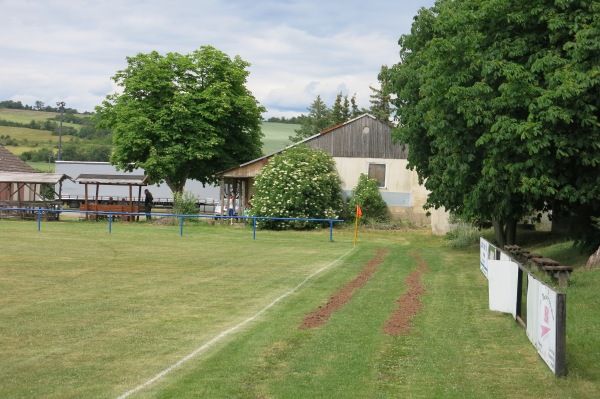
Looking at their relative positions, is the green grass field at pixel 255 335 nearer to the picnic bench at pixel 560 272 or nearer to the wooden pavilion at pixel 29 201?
the picnic bench at pixel 560 272

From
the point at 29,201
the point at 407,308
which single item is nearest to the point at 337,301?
the point at 407,308

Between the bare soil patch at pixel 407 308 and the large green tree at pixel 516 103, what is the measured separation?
151 inches

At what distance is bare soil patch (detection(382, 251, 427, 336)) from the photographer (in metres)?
13.8

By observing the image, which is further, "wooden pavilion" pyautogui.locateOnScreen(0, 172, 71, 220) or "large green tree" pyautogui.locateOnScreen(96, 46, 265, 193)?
"large green tree" pyautogui.locateOnScreen(96, 46, 265, 193)

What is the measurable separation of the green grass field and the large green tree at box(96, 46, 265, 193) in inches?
968

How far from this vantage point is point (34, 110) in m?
170

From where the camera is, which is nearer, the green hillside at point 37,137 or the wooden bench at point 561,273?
the wooden bench at point 561,273

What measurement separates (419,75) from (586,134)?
773 cm

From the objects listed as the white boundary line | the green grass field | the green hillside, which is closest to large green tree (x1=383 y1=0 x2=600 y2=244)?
the green grass field

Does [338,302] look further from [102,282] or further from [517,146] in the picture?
[517,146]

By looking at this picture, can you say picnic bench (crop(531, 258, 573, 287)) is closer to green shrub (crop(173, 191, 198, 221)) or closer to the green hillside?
green shrub (crop(173, 191, 198, 221))

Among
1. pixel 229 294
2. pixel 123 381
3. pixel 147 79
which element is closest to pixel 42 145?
pixel 147 79

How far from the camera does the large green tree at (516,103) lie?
2156 cm

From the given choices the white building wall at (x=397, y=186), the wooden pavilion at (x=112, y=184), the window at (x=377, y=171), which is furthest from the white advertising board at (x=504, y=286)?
the wooden pavilion at (x=112, y=184)
